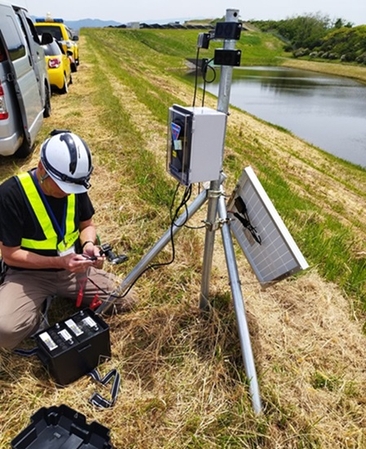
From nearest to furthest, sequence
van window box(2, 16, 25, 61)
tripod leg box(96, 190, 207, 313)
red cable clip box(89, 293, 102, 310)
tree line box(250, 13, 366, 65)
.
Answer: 1. tripod leg box(96, 190, 207, 313)
2. red cable clip box(89, 293, 102, 310)
3. van window box(2, 16, 25, 61)
4. tree line box(250, 13, 366, 65)

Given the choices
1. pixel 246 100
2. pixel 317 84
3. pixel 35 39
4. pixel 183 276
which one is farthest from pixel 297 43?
pixel 183 276

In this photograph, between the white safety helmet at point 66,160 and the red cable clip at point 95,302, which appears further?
the red cable clip at point 95,302

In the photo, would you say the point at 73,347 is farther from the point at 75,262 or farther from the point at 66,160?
the point at 66,160

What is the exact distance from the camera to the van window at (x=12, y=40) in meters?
4.63

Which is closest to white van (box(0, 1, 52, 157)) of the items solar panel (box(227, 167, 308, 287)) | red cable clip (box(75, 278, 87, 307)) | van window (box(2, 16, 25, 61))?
van window (box(2, 16, 25, 61))

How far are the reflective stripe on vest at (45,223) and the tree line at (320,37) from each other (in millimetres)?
46059

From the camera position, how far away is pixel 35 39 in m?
6.76

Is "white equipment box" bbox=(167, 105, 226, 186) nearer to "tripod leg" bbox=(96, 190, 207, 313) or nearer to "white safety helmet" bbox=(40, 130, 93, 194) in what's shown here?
"tripod leg" bbox=(96, 190, 207, 313)

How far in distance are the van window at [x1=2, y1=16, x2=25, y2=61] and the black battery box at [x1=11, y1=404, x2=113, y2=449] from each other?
4.45 m

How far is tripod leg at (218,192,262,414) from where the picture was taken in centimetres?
188

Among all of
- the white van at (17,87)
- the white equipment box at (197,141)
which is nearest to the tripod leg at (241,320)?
the white equipment box at (197,141)

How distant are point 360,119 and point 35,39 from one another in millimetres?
14011

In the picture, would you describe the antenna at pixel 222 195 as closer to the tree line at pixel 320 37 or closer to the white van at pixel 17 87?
the white van at pixel 17 87

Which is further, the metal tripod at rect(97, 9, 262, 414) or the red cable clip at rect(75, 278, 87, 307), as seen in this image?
the red cable clip at rect(75, 278, 87, 307)
